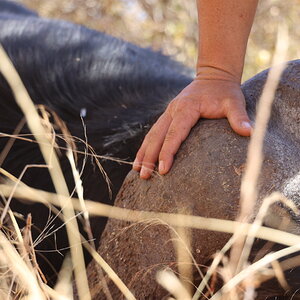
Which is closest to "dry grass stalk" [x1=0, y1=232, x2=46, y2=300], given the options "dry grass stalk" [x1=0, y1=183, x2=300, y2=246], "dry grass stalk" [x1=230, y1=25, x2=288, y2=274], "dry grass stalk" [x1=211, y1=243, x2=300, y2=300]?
"dry grass stalk" [x1=0, y1=183, x2=300, y2=246]

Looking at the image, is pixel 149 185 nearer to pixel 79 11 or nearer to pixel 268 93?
pixel 268 93

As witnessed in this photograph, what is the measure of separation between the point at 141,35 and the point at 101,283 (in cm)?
370

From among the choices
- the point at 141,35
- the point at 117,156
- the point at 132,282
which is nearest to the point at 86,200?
the point at 117,156

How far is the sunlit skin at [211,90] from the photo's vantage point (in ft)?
4.92

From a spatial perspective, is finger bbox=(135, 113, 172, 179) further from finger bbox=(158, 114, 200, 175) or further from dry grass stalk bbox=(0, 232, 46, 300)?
dry grass stalk bbox=(0, 232, 46, 300)

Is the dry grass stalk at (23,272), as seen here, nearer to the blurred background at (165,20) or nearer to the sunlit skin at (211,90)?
the sunlit skin at (211,90)

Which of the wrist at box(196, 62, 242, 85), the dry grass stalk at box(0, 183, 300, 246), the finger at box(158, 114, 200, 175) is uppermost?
the wrist at box(196, 62, 242, 85)

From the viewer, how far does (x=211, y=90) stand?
60.2 inches

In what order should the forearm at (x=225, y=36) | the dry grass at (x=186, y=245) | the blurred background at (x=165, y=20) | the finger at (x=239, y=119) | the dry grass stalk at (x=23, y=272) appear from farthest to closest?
the blurred background at (x=165, y=20) → the forearm at (x=225, y=36) → the finger at (x=239, y=119) → the dry grass at (x=186, y=245) → the dry grass stalk at (x=23, y=272)

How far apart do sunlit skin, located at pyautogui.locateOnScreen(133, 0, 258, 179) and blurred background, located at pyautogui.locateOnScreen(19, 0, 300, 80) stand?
288 centimetres

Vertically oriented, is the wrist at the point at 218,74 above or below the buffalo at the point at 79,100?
above

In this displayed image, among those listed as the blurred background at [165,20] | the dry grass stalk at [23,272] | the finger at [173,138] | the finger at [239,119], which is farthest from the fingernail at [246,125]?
the blurred background at [165,20]

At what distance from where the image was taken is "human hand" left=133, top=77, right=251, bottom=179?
4.90 feet

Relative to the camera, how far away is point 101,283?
5.00 ft
